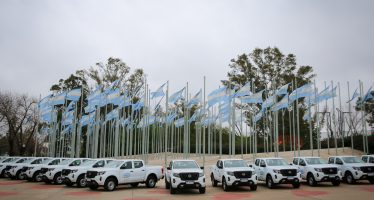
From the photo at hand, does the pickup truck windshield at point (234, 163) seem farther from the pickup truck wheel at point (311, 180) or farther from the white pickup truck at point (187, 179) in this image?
the pickup truck wheel at point (311, 180)

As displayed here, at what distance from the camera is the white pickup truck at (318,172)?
18.8 meters

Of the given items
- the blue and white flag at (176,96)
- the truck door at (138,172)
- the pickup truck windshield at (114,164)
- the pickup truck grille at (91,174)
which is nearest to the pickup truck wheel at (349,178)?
the truck door at (138,172)

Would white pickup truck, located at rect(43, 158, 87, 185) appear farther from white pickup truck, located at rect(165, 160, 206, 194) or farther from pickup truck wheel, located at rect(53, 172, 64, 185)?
white pickup truck, located at rect(165, 160, 206, 194)

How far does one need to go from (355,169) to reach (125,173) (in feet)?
44.6

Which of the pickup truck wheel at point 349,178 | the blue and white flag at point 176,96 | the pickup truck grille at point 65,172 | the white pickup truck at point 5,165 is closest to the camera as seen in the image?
the pickup truck wheel at point 349,178

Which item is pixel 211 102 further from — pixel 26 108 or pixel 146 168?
pixel 26 108

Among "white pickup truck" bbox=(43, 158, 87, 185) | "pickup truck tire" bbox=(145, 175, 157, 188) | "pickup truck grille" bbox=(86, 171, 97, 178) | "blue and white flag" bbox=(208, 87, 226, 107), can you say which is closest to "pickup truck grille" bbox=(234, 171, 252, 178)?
"pickup truck tire" bbox=(145, 175, 157, 188)

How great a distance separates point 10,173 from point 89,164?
9.59 meters

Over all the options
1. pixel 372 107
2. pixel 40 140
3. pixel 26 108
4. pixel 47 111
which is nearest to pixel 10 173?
pixel 47 111

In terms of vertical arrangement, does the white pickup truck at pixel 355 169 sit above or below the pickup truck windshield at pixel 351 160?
below

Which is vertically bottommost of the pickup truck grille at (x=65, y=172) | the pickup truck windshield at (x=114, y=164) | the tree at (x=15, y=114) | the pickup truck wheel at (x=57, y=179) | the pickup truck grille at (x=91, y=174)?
the pickup truck wheel at (x=57, y=179)

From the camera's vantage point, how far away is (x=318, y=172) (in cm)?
1886

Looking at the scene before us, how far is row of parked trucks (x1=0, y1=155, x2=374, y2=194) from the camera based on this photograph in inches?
680

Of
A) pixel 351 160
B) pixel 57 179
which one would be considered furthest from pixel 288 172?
pixel 57 179
